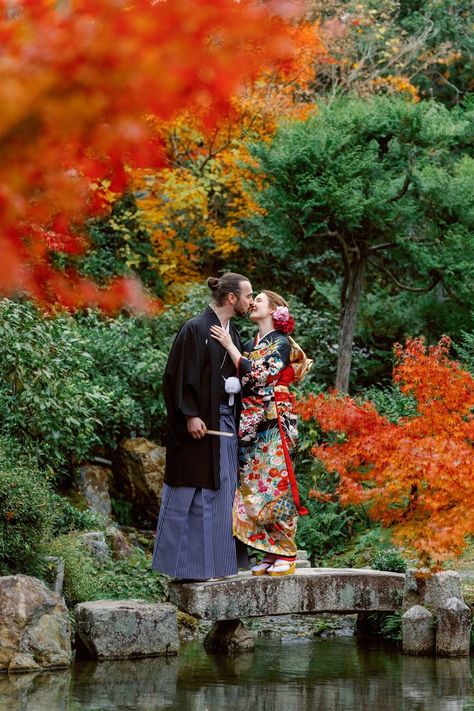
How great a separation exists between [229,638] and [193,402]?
1733 millimetres

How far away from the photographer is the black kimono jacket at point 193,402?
22.6 ft

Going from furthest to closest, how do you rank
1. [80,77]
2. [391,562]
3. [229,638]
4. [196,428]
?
[391,562], [229,638], [196,428], [80,77]

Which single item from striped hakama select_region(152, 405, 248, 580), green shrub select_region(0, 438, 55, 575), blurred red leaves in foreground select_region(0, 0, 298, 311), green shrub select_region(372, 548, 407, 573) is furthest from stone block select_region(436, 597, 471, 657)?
blurred red leaves in foreground select_region(0, 0, 298, 311)

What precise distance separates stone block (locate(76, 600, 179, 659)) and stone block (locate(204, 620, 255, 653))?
1.59 ft

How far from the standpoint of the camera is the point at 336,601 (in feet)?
24.2

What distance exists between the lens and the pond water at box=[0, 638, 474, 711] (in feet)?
18.2

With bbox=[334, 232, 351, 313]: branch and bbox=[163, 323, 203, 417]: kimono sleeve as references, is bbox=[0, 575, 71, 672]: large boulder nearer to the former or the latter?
bbox=[163, 323, 203, 417]: kimono sleeve

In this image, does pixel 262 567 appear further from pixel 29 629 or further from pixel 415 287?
pixel 415 287

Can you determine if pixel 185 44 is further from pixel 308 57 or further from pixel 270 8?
pixel 308 57

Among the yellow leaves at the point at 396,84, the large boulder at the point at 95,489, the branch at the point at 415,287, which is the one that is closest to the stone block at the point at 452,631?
the large boulder at the point at 95,489

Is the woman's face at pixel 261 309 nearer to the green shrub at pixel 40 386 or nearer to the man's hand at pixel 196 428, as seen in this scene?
the man's hand at pixel 196 428

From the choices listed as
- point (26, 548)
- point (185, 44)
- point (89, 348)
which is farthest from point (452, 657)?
point (89, 348)

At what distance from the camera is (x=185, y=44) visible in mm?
5051

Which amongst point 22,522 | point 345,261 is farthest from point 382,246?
point 22,522
